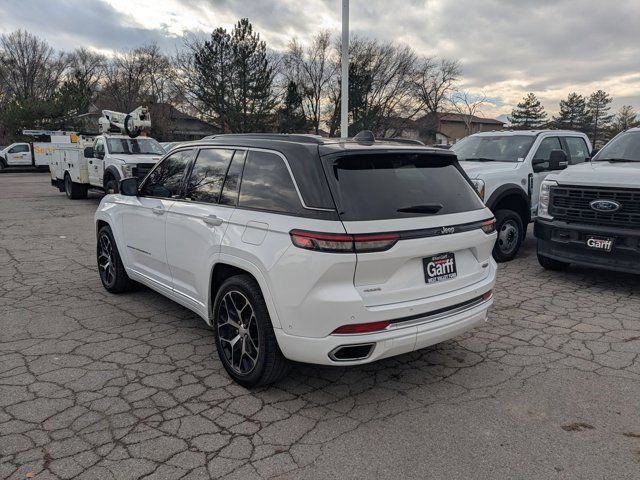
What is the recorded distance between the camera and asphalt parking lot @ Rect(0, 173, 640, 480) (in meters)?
2.67

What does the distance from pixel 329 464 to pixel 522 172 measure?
20.6 feet

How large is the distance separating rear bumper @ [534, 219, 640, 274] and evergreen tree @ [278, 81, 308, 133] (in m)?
38.7

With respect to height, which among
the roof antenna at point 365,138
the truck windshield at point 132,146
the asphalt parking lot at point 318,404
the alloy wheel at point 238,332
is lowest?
the asphalt parking lot at point 318,404

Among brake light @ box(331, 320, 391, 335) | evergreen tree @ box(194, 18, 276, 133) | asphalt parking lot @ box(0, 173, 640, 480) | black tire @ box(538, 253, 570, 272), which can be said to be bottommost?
asphalt parking lot @ box(0, 173, 640, 480)

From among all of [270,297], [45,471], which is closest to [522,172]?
[270,297]

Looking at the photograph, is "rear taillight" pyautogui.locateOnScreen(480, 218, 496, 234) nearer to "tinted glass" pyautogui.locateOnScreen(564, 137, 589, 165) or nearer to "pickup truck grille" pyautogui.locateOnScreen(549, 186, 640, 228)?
"pickup truck grille" pyautogui.locateOnScreen(549, 186, 640, 228)

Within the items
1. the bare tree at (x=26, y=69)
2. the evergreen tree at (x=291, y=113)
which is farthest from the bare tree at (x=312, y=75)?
the bare tree at (x=26, y=69)

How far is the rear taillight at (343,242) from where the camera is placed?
9.46 feet

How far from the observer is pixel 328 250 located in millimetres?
2883

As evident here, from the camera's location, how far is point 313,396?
136 inches

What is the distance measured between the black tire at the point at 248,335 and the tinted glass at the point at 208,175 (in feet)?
2.63

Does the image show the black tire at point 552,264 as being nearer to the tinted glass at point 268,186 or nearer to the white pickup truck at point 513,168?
the white pickup truck at point 513,168

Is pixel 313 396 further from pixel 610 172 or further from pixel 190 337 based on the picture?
pixel 610 172

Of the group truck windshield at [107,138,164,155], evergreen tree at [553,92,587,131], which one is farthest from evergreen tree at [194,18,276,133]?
evergreen tree at [553,92,587,131]
